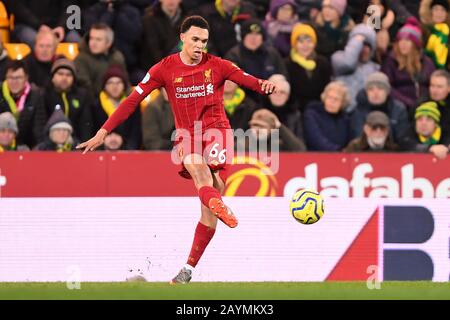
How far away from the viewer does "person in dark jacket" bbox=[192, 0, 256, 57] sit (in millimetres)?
16953

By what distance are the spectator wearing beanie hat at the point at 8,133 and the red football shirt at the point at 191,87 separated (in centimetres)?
323

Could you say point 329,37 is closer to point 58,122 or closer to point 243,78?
point 58,122

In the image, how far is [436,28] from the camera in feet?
58.0

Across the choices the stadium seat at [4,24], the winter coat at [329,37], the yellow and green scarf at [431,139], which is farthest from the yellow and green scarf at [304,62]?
the stadium seat at [4,24]

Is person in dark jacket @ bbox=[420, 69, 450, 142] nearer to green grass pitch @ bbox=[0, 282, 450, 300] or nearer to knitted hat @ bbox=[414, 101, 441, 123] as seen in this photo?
knitted hat @ bbox=[414, 101, 441, 123]

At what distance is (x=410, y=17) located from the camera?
17734mm

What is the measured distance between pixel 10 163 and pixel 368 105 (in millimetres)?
4806

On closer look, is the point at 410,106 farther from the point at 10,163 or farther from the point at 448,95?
the point at 10,163

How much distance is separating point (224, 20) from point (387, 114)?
8.58ft

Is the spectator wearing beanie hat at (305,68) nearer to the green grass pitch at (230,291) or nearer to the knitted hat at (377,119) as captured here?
the knitted hat at (377,119)

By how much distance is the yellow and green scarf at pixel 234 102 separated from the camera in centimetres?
1587

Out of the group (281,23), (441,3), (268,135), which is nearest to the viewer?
(268,135)

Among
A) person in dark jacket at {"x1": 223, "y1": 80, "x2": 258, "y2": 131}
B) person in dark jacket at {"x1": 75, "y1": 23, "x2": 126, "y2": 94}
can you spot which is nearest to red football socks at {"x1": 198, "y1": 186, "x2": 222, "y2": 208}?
person in dark jacket at {"x1": 223, "y1": 80, "x2": 258, "y2": 131}

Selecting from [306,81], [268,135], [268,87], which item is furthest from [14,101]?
[268,87]
